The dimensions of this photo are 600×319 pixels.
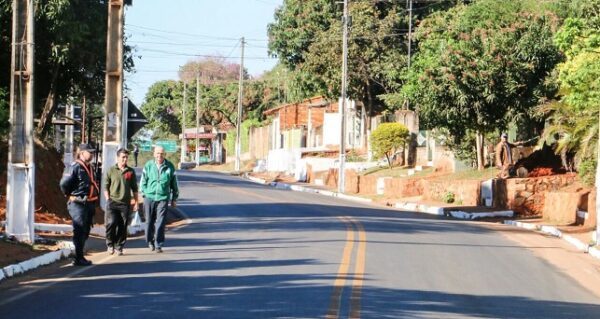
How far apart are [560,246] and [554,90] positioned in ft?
52.0

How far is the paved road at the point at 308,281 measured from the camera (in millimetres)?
10961

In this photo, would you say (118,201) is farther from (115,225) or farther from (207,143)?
(207,143)

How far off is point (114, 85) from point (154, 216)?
5.81 meters

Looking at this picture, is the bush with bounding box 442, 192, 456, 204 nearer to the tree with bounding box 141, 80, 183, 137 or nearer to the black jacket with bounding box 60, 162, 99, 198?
the black jacket with bounding box 60, 162, 99, 198

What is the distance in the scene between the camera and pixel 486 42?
125 feet

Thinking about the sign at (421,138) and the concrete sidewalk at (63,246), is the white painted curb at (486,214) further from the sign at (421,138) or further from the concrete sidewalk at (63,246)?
the sign at (421,138)

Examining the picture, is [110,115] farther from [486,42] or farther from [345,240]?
[486,42]

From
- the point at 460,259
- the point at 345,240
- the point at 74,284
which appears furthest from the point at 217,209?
the point at 74,284

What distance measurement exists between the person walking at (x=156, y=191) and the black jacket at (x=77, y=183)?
1.97 m

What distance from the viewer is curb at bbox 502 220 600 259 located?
69.5 ft

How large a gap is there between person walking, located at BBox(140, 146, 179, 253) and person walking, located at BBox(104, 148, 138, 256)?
489mm

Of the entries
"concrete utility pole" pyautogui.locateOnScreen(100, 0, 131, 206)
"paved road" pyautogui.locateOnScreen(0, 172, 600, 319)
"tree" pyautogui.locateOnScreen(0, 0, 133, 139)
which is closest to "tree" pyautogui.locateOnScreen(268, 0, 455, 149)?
"tree" pyautogui.locateOnScreen(0, 0, 133, 139)

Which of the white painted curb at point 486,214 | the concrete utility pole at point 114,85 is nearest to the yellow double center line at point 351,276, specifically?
the concrete utility pole at point 114,85

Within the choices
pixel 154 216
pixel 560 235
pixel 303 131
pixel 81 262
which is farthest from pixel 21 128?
pixel 303 131
